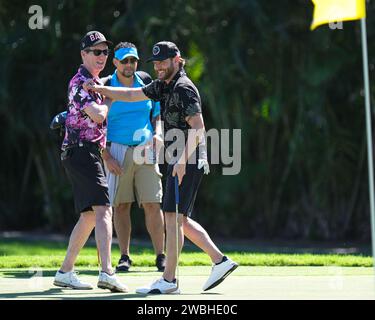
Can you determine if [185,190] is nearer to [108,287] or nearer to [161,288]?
[161,288]

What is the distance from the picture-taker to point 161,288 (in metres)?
8.77

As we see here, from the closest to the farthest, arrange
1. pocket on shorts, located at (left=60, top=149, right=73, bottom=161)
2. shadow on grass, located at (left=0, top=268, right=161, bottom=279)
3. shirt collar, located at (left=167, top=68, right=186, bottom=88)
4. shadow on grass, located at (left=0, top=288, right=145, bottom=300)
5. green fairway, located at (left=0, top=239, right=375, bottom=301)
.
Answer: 1. shadow on grass, located at (left=0, top=288, right=145, bottom=300)
2. green fairway, located at (left=0, top=239, right=375, bottom=301)
3. shirt collar, located at (left=167, top=68, right=186, bottom=88)
4. pocket on shorts, located at (left=60, top=149, right=73, bottom=161)
5. shadow on grass, located at (left=0, top=268, right=161, bottom=279)

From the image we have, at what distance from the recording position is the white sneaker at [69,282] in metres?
9.18

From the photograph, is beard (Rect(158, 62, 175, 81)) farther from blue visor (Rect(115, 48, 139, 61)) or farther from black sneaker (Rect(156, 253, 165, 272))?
black sneaker (Rect(156, 253, 165, 272))

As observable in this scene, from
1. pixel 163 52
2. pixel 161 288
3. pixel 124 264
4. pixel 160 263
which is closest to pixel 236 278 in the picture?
pixel 160 263

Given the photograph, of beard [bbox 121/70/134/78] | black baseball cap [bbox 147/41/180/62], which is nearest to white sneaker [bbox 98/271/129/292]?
black baseball cap [bbox 147/41/180/62]

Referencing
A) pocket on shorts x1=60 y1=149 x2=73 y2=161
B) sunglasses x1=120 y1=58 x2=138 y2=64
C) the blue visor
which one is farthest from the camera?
sunglasses x1=120 y1=58 x2=138 y2=64

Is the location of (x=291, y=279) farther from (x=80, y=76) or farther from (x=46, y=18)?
(x=46, y=18)

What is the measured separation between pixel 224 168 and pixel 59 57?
3.89m

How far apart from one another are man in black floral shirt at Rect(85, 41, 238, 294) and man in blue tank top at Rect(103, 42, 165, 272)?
2052 mm

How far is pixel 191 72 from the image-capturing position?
776 inches

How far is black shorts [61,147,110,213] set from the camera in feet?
29.7

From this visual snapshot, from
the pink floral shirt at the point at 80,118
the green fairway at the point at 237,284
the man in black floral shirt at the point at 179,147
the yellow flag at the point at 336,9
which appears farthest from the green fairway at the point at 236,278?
the yellow flag at the point at 336,9
